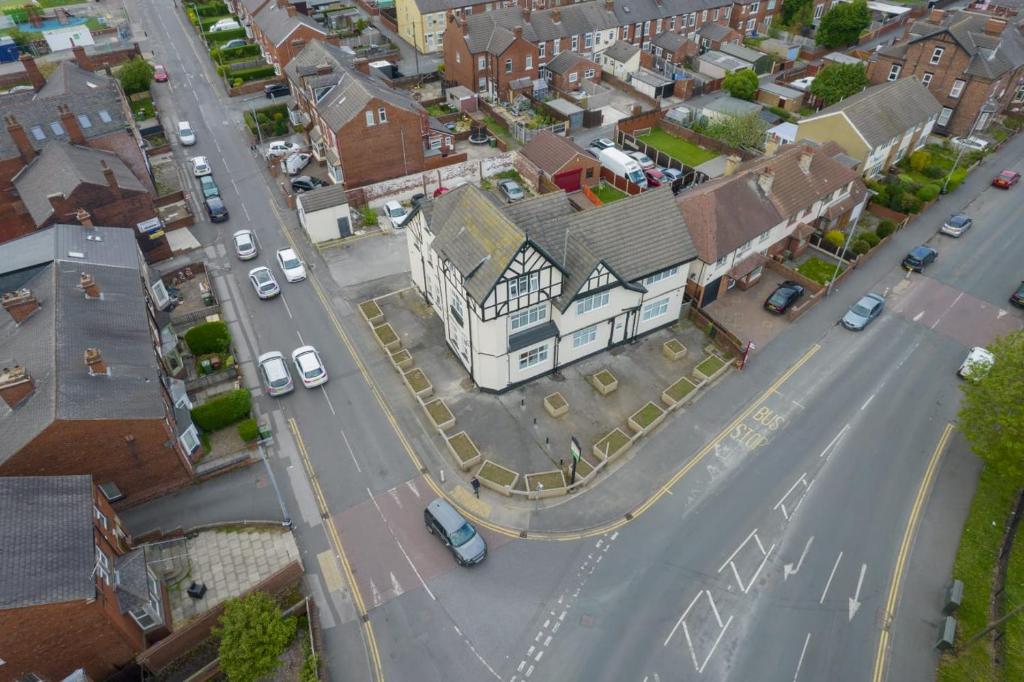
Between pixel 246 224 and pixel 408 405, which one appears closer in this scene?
pixel 408 405

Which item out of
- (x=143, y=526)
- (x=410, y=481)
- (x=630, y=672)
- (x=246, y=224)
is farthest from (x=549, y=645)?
(x=246, y=224)

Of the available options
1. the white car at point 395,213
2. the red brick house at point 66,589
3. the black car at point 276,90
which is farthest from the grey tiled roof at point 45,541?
the black car at point 276,90

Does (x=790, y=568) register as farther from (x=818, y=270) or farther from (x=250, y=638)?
(x=818, y=270)

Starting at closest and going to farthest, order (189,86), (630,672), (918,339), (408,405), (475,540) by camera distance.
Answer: (630,672), (475,540), (408,405), (918,339), (189,86)

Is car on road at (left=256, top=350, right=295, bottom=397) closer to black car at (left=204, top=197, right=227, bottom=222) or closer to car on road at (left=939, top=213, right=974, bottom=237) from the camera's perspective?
black car at (left=204, top=197, right=227, bottom=222)

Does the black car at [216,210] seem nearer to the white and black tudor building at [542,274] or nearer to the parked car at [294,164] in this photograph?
the parked car at [294,164]

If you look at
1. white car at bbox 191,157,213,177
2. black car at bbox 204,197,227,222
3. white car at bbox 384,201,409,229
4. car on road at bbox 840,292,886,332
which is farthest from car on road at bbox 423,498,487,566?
white car at bbox 191,157,213,177

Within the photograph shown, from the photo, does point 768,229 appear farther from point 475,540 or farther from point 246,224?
point 246,224
